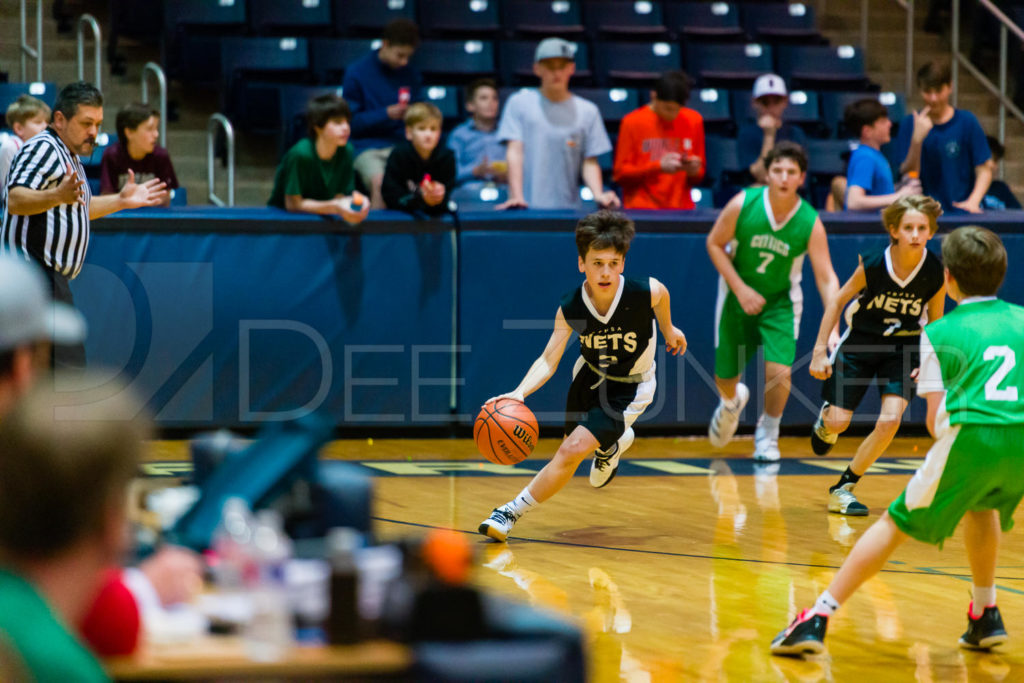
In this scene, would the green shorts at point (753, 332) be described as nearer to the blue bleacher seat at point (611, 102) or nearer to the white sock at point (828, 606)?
the blue bleacher seat at point (611, 102)

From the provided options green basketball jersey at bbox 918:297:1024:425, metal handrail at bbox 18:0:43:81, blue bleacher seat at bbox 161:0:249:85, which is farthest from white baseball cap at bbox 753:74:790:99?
green basketball jersey at bbox 918:297:1024:425

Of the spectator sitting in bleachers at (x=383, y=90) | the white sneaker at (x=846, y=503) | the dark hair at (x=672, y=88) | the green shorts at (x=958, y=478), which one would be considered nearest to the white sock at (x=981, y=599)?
the green shorts at (x=958, y=478)

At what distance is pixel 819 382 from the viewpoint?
35.7ft

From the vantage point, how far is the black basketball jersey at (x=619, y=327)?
7.11 metres

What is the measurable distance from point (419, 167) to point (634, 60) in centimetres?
410

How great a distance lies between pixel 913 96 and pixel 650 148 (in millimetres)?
5196

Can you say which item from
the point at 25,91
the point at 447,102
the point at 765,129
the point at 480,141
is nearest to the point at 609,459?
the point at 480,141

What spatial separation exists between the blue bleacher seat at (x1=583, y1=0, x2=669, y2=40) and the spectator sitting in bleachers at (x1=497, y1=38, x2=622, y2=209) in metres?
3.22

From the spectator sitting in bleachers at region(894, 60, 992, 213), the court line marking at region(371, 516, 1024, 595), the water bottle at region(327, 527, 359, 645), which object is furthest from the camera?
the spectator sitting in bleachers at region(894, 60, 992, 213)

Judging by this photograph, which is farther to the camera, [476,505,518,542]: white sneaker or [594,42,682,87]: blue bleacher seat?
[594,42,682,87]: blue bleacher seat

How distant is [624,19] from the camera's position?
14.1 meters

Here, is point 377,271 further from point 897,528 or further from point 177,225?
point 897,528

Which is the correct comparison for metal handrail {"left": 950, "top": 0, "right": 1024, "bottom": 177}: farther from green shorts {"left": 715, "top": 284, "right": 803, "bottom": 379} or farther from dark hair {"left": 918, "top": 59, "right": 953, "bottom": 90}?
green shorts {"left": 715, "top": 284, "right": 803, "bottom": 379}

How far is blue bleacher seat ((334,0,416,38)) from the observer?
1325 centimetres
